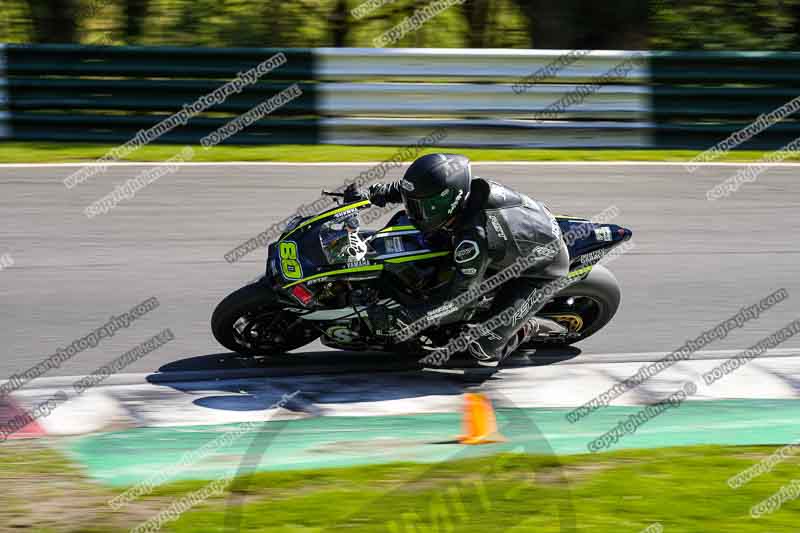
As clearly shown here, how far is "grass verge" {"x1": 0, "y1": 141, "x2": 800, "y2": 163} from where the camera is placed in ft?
41.5

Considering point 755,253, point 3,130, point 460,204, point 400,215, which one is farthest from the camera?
point 3,130

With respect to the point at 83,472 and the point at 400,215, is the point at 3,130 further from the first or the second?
the point at 83,472

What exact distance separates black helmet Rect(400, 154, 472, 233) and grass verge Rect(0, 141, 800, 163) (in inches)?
237

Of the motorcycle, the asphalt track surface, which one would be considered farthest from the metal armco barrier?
the motorcycle

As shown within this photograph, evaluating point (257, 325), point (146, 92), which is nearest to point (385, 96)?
point (146, 92)

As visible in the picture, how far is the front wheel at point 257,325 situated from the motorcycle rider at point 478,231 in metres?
0.90

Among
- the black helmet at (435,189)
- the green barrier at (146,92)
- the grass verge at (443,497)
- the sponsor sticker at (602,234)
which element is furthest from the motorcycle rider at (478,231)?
the green barrier at (146,92)

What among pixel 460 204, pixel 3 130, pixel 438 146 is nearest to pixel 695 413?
pixel 460 204

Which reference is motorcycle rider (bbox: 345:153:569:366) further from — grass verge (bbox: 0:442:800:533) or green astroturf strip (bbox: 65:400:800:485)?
grass verge (bbox: 0:442:800:533)

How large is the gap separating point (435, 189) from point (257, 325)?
5.36ft

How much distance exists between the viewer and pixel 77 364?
7.51 metres

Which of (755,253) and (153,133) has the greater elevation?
(153,133)

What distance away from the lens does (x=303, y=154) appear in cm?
1299

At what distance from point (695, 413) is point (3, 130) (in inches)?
365
